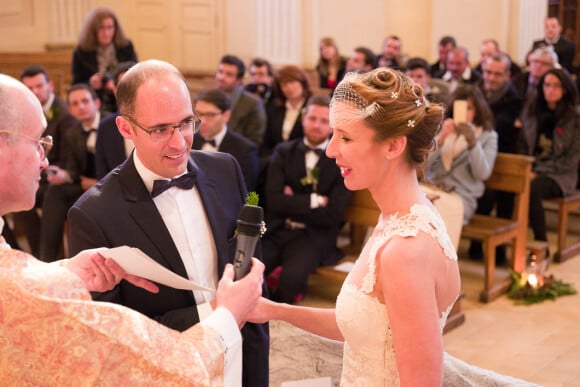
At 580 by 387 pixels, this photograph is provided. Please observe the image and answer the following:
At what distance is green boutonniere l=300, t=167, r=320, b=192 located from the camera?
19.0 feet

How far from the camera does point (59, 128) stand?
6.90 metres

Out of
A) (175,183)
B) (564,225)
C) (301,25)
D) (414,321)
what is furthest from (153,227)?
(301,25)

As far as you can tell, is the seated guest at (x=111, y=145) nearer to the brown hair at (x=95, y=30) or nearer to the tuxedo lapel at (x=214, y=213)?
the brown hair at (x=95, y=30)

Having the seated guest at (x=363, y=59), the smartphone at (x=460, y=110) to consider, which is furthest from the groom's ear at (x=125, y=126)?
the seated guest at (x=363, y=59)

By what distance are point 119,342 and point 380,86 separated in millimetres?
1062

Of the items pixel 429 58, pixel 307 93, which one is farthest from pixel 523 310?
pixel 429 58

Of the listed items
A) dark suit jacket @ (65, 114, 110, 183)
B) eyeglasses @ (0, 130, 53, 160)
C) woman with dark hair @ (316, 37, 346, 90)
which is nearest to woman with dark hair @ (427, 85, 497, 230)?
dark suit jacket @ (65, 114, 110, 183)

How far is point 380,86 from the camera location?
2312 millimetres

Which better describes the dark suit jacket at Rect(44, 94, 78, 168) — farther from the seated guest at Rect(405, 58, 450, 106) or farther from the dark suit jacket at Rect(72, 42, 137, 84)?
the seated guest at Rect(405, 58, 450, 106)

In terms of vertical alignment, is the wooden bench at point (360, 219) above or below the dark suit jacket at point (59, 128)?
below

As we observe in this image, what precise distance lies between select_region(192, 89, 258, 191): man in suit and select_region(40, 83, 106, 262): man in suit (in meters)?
1.17

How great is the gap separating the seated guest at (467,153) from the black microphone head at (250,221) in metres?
4.20

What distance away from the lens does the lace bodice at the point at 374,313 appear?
2.22m

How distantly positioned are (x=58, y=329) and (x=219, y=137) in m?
4.41
